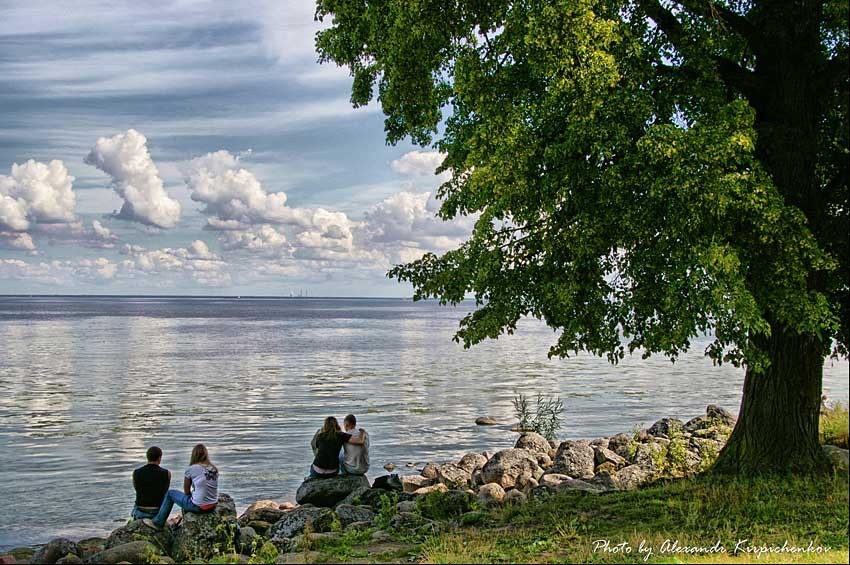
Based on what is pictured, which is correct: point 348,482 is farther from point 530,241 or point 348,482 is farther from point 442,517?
point 530,241

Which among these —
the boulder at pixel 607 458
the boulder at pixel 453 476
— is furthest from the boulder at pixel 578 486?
the boulder at pixel 453 476

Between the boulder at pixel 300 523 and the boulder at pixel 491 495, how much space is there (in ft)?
8.92

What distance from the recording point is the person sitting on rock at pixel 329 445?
18.2 metres

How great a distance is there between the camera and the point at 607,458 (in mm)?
20141

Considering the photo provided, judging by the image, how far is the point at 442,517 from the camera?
571 inches

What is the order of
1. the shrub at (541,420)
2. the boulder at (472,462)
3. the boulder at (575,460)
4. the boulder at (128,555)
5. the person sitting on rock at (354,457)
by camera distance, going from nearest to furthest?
the boulder at (128,555) < the person sitting on rock at (354,457) < the boulder at (575,460) < the boulder at (472,462) < the shrub at (541,420)

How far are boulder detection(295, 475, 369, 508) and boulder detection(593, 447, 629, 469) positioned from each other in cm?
557

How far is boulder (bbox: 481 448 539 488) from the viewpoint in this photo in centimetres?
1891

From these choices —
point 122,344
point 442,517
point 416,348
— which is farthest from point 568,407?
point 122,344

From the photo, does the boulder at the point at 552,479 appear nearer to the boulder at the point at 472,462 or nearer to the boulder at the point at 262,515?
the boulder at the point at 472,462

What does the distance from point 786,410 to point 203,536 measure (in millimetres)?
9716

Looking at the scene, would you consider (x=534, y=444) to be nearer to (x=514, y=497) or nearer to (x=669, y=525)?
(x=514, y=497)

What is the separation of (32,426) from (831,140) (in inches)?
1010

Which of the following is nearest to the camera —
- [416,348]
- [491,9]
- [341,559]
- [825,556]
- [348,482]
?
[825,556]
